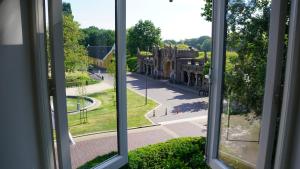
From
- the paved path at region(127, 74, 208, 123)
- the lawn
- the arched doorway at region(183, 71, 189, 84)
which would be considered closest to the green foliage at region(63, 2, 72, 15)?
the lawn

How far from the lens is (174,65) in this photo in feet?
55.6

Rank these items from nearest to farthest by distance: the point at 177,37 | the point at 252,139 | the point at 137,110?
the point at 252,139
the point at 137,110
the point at 177,37

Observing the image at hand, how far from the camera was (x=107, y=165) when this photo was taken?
169 cm

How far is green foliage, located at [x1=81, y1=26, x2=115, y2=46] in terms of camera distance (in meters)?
1.74

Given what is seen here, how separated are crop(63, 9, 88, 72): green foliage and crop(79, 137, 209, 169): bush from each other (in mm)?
3136

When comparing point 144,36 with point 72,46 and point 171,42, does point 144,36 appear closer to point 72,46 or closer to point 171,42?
point 171,42

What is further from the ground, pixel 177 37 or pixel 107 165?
pixel 177 37

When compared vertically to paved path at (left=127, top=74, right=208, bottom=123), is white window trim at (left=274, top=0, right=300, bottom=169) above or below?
above

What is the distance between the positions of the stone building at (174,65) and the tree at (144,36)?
1737 millimetres

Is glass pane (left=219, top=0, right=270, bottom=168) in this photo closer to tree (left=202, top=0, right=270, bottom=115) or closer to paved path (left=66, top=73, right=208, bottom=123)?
tree (left=202, top=0, right=270, bottom=115)

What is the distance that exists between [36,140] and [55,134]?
10 centimetres

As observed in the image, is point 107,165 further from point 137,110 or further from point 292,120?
point 137,110

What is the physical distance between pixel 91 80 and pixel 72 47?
340 millimetres

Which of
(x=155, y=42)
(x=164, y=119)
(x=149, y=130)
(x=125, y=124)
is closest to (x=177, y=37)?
(x=155, y=42)
